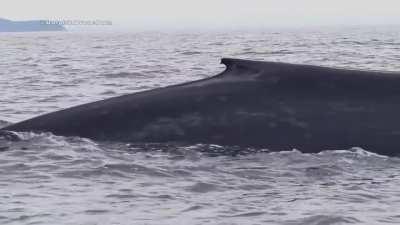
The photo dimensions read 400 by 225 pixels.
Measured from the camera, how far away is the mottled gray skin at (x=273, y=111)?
29.2ft

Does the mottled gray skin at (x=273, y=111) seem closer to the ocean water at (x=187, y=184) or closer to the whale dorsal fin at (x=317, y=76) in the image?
the whale dorsal fin at (x=317, y=76)

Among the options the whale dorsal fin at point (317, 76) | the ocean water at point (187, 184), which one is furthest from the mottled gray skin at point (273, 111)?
the ocean water at point (187, 184)

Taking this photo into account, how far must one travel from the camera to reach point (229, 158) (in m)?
8.94

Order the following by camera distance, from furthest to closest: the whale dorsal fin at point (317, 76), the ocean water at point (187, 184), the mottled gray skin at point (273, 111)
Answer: the whale dorsal fin at point (317, 76)
the mottled gray skin at point (273, 111)
the ocean water at point (187, 184)

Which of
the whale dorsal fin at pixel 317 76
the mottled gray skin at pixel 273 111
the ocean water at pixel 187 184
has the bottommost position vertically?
the ocean water at pixel 187 184

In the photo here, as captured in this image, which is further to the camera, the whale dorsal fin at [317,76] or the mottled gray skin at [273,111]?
the whale dorsal fin at [317,76]

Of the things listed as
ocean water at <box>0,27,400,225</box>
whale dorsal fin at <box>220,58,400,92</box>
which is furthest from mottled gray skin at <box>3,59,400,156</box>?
ocean water at <box>0,27,400,225</box>

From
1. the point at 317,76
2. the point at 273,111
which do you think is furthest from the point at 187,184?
the point at 317,76

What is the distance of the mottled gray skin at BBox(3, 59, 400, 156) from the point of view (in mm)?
8891

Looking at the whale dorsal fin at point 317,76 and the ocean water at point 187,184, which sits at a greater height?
the whale dorsal fin at point 317,76

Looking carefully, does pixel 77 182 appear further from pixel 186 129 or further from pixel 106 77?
pixel 106 77

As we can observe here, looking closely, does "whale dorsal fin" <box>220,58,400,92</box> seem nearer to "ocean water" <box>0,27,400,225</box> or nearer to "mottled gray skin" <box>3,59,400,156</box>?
"mottled gray skin" <box>3,59,400,156</box>

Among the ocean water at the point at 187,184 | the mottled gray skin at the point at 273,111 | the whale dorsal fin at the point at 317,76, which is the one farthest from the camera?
the whale dorsal fin at the point at 317,76

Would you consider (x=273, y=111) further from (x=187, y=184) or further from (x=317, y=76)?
(x=187, y=184)
